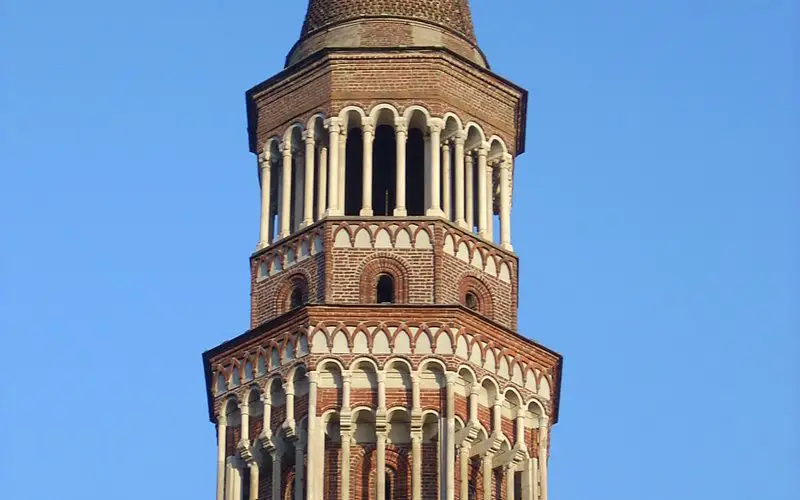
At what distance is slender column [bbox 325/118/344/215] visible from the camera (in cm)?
4838

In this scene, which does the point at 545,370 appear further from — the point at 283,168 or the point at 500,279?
the point at 283,168

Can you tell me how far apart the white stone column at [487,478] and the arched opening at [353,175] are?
621 cm

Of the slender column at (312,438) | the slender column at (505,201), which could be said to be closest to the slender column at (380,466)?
the slender column at (312,438)

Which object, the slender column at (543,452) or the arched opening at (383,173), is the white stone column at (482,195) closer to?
the arched opening at (383,173)

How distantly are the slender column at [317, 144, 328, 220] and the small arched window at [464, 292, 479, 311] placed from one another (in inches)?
120

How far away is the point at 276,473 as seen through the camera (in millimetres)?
46062

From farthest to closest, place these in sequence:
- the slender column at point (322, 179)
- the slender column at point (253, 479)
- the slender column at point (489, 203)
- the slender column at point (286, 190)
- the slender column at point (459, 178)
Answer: the slender column at point (489, 203)
the slender column at point (286, 190)
the slender column at point (459, 178)
the slender column at point (322, 179)
the slender column at point (253, 479)

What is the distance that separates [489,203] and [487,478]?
598 cm

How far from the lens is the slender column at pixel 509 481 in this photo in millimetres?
46406

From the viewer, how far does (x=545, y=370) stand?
48062 millimetres

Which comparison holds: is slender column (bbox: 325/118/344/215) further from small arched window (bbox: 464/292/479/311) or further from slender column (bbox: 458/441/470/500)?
slender column (bbox: 458/441/470/500)

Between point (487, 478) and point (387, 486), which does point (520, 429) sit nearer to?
point (487, 478)

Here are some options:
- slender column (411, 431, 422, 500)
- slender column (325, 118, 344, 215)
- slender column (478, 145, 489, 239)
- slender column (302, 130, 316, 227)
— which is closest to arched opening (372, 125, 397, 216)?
slender column (325, 118, 344, 215)

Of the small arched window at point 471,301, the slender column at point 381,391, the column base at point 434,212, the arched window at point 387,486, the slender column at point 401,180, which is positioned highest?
the slender column at point 401,180
